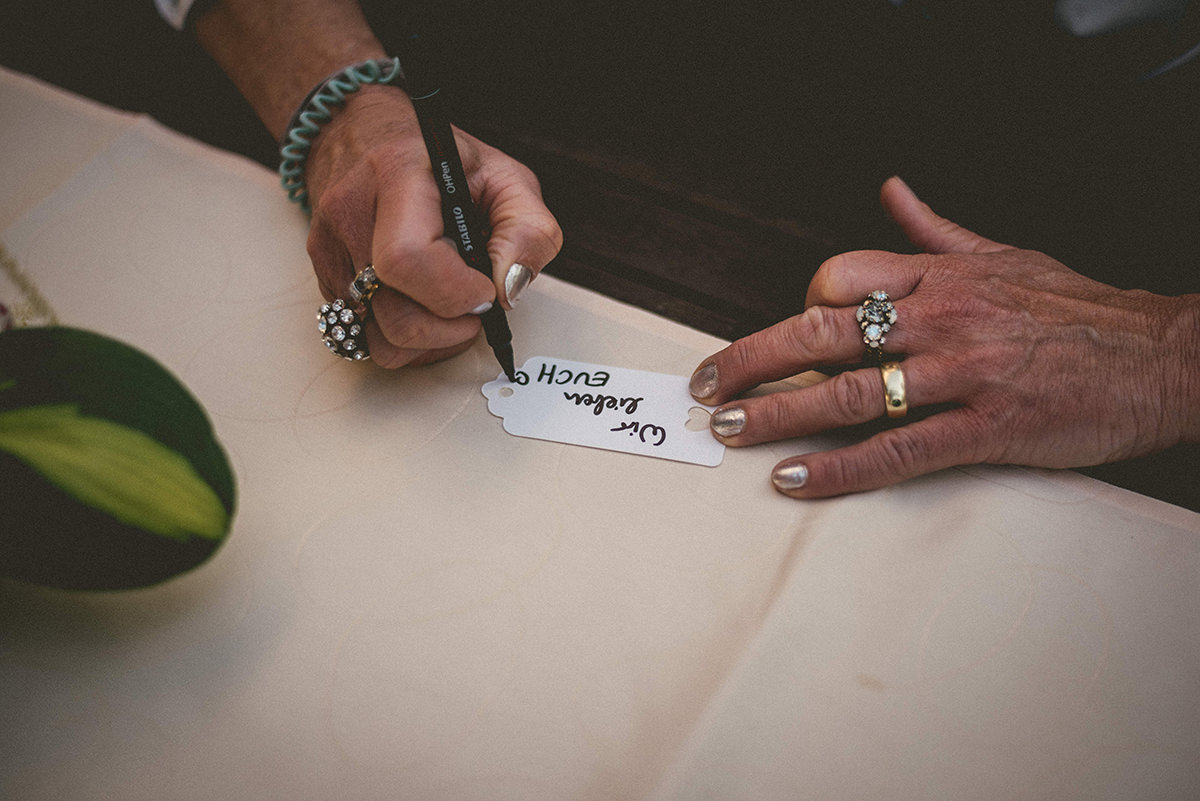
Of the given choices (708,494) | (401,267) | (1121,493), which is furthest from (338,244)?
(1121,493)

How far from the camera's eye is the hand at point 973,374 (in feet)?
1.88

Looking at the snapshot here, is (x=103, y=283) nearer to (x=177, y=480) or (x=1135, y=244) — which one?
(x=177, y=480)

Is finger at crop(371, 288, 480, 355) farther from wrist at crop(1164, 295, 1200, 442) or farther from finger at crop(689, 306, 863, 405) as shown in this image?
wrist at crop(1164, 295, 1200, 442)

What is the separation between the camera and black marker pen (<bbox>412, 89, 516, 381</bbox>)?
0.54m

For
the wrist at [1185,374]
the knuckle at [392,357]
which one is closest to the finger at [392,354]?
the knuckle at [392,357]

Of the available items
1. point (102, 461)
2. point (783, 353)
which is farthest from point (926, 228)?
point (102, 461)

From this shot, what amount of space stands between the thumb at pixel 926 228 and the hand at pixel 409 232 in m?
0.38

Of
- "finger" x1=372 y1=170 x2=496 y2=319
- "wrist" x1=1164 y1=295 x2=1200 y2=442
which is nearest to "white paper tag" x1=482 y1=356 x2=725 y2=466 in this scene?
"finger" x1=372 y1=170 x2=496 y2=319

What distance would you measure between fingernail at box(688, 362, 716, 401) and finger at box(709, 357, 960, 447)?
4cm

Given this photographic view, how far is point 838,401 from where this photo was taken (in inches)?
23.2

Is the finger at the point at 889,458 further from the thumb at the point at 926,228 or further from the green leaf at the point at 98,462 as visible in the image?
the green leaf at the point at 98,462

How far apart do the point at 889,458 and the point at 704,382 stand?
18 centimetres

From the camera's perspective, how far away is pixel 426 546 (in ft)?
1.83

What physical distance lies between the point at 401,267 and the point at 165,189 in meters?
0.48
